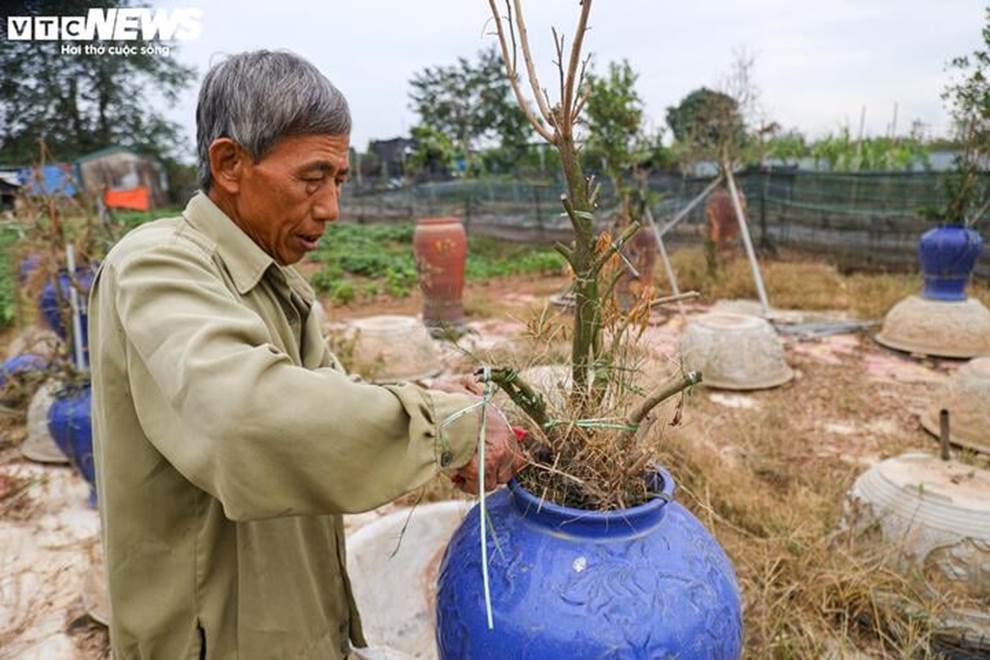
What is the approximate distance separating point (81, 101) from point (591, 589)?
22538 mm

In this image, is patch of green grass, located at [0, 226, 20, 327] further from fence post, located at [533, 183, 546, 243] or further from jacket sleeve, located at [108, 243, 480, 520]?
fence post, located at [533, 183, 546, 243]

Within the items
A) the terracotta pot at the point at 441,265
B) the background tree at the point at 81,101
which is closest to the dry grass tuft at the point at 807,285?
the terracotta pot at the point at 441,265

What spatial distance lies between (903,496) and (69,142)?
2294cm

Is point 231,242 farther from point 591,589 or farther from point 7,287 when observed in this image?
point 7,287

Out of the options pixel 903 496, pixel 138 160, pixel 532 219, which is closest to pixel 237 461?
pixel 903 496

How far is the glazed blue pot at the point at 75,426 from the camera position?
3.14 meters

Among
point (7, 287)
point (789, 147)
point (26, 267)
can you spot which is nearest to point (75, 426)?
point (26, 267)

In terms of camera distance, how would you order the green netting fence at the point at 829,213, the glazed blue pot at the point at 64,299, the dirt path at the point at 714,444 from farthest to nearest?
1. the green netting fence at the point at 829,213
2. the glazed blue pot at the point at 64,299
3. the dirt path at the point at 714,444

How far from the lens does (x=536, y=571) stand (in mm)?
1155

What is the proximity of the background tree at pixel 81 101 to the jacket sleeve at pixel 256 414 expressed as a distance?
12.1 m

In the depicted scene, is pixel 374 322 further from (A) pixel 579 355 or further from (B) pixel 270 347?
(B) pixel 270 347

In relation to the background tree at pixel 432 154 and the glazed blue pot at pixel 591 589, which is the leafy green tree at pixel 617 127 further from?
the background tree at pixel 432 154

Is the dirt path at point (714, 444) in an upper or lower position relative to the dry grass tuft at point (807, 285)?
lower

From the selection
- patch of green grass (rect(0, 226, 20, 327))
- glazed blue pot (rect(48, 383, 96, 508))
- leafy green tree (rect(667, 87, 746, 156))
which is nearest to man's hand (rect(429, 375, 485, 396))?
glazed blue pot (rect(48, 383, 96, 508))
